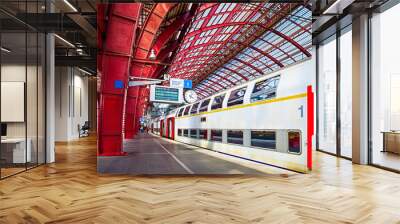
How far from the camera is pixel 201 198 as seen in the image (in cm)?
422

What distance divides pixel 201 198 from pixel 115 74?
311 centimetres

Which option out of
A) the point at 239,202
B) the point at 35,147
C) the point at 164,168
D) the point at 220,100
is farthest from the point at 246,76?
the point at 35,147

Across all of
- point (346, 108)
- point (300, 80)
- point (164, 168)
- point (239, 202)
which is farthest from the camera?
point (346, 108)

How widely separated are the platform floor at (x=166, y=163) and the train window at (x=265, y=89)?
4.09ft

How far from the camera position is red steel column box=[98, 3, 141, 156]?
5.97 meters

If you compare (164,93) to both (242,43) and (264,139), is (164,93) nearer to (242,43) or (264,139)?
(242,43)

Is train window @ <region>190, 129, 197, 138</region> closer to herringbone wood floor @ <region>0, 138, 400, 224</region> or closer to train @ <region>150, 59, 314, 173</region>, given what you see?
train @ <region>150, 59, 314, 173</region>

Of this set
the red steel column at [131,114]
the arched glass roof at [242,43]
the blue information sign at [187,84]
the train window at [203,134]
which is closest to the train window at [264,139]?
the arched glass roof at [242,43]

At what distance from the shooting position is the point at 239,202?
402 cm

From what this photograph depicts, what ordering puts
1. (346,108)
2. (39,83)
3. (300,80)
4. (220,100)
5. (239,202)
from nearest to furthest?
(239,202) < (300,80) < (220,100) < (39,83) < (346,108)

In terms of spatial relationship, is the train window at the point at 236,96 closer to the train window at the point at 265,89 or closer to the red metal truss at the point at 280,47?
the train window at the point at 265,89

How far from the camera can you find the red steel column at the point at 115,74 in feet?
19.6

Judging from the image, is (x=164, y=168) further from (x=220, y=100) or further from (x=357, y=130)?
(x=357, y=130)

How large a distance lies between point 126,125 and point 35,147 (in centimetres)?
236
